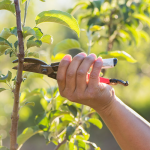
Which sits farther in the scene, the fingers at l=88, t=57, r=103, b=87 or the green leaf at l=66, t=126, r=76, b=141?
the green leaf at l=66, t=126, r=76, b=141

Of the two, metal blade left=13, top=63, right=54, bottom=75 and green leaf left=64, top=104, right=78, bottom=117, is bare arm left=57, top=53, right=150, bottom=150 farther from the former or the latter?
green leaf left=64, top=104, right=78, bottom=117

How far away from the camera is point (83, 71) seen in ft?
1.95

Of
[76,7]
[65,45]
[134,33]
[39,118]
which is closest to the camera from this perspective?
[39,118]

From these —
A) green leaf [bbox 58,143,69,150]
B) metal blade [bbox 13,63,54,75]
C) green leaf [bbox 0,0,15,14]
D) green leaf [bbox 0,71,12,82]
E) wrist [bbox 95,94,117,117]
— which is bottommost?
green leaf [bbox 58,143,69,150]

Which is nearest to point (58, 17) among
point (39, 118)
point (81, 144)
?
point (39, 118)

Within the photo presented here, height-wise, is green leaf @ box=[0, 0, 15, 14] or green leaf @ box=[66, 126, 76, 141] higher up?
green leaf @ box=[0, 0, 15, 14]

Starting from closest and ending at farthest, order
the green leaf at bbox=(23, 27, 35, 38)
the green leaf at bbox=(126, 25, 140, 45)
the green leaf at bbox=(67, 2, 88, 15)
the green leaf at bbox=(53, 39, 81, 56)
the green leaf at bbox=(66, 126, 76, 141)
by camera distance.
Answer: the green leaf at bbox=(23, 27, 35, 38) < the green leaf at bbox=(66, 126, 76, 141) < the green leaf at bbox=(53, 39, 81, 56) < the green leaf at bbox=(67, 2, 88, 15) < the green leaf at bbox=(126, 25, 140, 45)

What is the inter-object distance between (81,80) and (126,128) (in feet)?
0.81

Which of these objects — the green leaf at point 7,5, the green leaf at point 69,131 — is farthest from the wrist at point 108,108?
the green leaf at point 7,5

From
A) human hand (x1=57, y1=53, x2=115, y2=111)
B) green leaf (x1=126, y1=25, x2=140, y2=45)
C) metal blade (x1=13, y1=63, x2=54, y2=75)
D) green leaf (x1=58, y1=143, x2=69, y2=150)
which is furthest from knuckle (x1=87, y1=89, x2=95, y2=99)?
green leaf (x1=126, y1=25, x2=140, y2=45)

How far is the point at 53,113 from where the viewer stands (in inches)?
32.5

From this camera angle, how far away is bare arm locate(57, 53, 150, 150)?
1.99 ft

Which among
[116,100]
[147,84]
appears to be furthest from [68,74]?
[147,84]

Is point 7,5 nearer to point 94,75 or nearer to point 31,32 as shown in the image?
point 31,32
